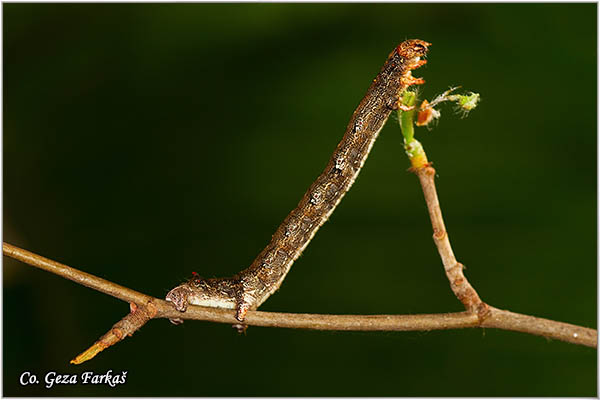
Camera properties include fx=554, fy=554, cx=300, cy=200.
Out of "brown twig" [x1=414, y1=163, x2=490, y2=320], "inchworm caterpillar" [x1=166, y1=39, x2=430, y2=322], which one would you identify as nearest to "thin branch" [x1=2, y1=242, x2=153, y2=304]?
"inchworm caterpillar" [x1=166, y1=39, x2=430, y2=322]

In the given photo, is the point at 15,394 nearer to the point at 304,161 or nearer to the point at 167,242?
the point at 167,242

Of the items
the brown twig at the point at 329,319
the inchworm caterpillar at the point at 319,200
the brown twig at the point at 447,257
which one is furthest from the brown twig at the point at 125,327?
the brown twig at the point at 447,257

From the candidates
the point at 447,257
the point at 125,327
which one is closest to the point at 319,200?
the point at 447,257

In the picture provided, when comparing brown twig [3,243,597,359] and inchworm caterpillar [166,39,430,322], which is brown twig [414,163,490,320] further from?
inchworm caterpillar [166,39,430,322]

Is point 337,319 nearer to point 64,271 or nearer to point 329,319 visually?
point 329,319

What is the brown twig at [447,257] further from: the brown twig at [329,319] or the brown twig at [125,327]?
the brown twig at [125,327]

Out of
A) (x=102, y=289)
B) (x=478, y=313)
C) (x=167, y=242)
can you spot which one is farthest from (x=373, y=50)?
(x=102, y=289)
